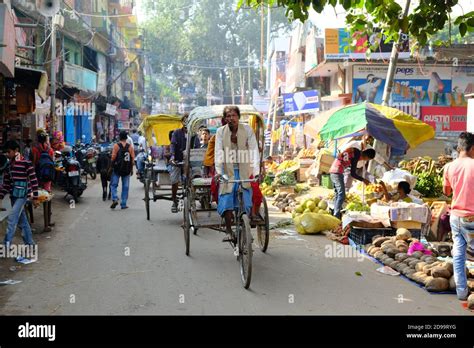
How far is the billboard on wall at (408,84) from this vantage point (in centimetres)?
2158

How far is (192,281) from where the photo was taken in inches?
272

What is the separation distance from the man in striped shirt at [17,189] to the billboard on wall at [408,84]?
15.6 meters

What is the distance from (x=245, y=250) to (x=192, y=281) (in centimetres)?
80

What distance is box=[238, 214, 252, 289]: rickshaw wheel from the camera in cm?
642

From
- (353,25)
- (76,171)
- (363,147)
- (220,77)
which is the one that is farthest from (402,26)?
(220,77)

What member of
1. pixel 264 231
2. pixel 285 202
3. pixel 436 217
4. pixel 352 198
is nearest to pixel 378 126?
pixel 352 198

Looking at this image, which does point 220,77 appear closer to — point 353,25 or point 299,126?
point 299,126

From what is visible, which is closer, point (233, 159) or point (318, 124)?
point (233, 159)

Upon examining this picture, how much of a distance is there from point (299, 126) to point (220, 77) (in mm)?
43965

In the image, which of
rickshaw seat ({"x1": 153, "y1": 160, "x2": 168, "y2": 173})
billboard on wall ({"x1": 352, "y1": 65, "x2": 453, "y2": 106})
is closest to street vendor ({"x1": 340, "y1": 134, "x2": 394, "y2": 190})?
rickshaw seat ({"x1": 153, "y1": 160, "x2": 168, "y2": 173})

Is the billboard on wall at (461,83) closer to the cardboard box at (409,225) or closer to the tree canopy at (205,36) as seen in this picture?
the cardboard box at (409,225)

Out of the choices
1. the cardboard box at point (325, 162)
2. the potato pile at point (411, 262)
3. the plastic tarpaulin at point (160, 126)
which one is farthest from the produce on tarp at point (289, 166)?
the potato pile at point (411, 262)

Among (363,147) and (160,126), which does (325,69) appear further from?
(363,147)

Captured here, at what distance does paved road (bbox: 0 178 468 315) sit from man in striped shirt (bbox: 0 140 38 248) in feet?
1.54
